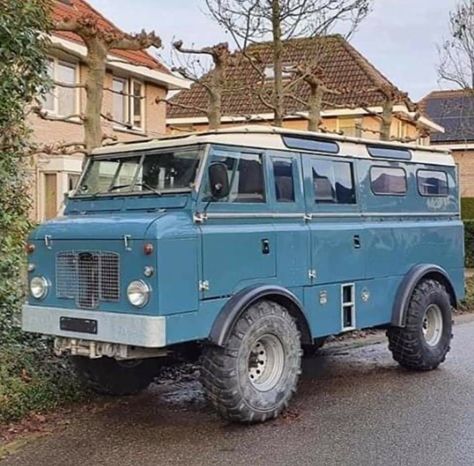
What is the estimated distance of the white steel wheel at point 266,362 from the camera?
21.4 feet

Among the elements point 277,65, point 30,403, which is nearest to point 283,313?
point 30,403

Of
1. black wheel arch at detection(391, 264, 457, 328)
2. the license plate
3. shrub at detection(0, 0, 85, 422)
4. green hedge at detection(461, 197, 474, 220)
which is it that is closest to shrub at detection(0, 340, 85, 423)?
shrub at detection(0, 0, 85, 422)

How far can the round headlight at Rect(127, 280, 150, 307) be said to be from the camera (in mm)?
5789

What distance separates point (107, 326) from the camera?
597 centimetres

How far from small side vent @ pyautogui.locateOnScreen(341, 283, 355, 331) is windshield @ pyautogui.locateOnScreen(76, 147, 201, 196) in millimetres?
2041

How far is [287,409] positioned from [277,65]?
20.8 ft

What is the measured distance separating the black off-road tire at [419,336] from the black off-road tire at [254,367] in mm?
1944

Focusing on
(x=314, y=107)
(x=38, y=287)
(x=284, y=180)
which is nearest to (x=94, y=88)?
(x=284, y=180)

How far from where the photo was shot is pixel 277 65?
11.6 m

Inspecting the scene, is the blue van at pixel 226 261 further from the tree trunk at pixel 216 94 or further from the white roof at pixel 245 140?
→ the tree trunk at pixel 216 94

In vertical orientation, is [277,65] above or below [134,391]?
above

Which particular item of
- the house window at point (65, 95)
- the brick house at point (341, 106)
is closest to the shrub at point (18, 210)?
the brick house at point (341, 106)

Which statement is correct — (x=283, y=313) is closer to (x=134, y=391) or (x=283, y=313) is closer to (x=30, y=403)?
(x=134, y=391)

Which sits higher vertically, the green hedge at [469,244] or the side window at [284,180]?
the side window at [284,180]
